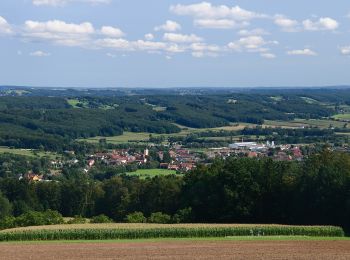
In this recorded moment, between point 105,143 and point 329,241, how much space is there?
135179 millimetres

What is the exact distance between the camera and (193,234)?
180 feet

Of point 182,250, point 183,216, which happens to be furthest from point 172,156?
point 182,250

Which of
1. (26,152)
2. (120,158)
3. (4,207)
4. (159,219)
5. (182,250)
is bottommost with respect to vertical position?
(26,152)

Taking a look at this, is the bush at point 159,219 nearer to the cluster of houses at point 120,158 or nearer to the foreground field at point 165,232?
the foreground field at point 165,232

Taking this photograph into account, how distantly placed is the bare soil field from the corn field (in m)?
3.98

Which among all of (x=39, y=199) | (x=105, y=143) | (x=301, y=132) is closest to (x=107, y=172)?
(x=39, y=199)

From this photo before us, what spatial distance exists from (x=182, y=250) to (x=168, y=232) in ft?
35.7

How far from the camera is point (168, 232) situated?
2168 inches

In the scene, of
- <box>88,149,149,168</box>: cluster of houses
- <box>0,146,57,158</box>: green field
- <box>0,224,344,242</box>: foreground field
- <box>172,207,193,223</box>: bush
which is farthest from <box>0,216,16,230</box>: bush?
<box>0,146,57,158</box>: green field

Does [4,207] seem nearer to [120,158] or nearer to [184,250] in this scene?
[184,250]

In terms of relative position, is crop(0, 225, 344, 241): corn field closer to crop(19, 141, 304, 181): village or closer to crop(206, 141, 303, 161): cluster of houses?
crop(19, 141, 304, 181): village

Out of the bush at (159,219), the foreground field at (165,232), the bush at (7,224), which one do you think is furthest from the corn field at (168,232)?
the bush at (7,224)

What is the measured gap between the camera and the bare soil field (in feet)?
134

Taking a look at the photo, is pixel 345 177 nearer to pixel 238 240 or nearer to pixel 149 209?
pixel 238 240
